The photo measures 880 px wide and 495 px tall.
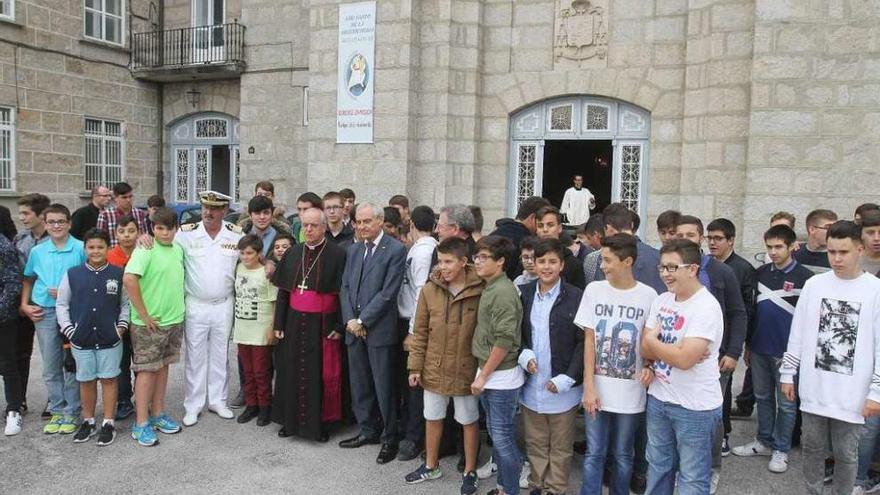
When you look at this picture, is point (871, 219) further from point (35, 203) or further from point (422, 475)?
point (35, 203)

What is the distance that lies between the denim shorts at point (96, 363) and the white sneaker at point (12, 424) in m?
0.72

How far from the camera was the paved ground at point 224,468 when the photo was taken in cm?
462

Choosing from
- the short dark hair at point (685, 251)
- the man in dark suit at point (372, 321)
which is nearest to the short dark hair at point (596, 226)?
the man in dark suit at point (372, 321)

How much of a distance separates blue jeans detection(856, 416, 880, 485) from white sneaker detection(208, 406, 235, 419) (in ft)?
15.4

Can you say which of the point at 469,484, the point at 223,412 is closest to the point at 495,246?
the point at 469,484

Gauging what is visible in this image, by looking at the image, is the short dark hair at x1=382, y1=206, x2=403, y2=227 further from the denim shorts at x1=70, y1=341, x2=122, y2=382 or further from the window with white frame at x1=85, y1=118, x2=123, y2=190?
the window with white frame at x1=85, y1=118, x2=123, y2=190

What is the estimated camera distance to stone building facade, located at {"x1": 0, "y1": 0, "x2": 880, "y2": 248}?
8781 millimetres

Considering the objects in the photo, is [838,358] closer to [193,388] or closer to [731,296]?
[731,296]

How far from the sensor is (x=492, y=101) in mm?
11523

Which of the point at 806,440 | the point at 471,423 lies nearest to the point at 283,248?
the point at 471,423

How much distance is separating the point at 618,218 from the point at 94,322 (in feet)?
12.9

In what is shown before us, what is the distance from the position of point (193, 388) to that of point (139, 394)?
55cm

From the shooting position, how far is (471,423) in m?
4.58

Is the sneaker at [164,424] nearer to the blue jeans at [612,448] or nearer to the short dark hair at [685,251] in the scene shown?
the blue jeans at [612,448]
